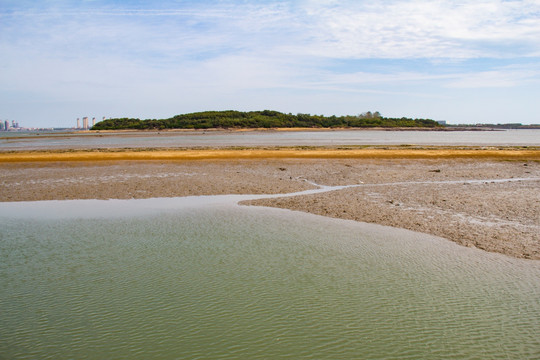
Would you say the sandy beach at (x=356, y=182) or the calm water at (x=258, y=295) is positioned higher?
the sandy beach at (x=356, y=182)

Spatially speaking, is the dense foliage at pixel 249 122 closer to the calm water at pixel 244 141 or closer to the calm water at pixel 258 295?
the calm water at pixel 244 141

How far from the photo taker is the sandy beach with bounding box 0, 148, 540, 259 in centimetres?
1429

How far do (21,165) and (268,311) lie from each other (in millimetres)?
30603

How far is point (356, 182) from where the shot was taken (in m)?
23.5

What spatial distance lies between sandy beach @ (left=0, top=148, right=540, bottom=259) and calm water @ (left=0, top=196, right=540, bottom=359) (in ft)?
6.70

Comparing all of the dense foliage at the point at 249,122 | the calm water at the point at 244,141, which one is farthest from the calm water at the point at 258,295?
the dense foliage at the point at 249,122

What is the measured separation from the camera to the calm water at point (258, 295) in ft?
21.7

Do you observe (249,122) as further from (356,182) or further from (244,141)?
(356,182)

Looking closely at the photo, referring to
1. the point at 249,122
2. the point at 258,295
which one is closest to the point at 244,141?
the point at 258,295

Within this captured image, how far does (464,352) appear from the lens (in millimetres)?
6402

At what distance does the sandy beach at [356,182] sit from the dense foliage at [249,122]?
388 feet

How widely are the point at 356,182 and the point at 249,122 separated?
136 metres

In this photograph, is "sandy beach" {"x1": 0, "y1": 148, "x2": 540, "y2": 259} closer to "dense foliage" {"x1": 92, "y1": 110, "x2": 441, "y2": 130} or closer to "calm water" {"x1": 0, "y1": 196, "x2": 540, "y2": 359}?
"calm water" {"x1": 0, "y1": 196, "x2": 540, "y2": 359}

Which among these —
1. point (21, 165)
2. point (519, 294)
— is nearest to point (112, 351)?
point (519, 294)
